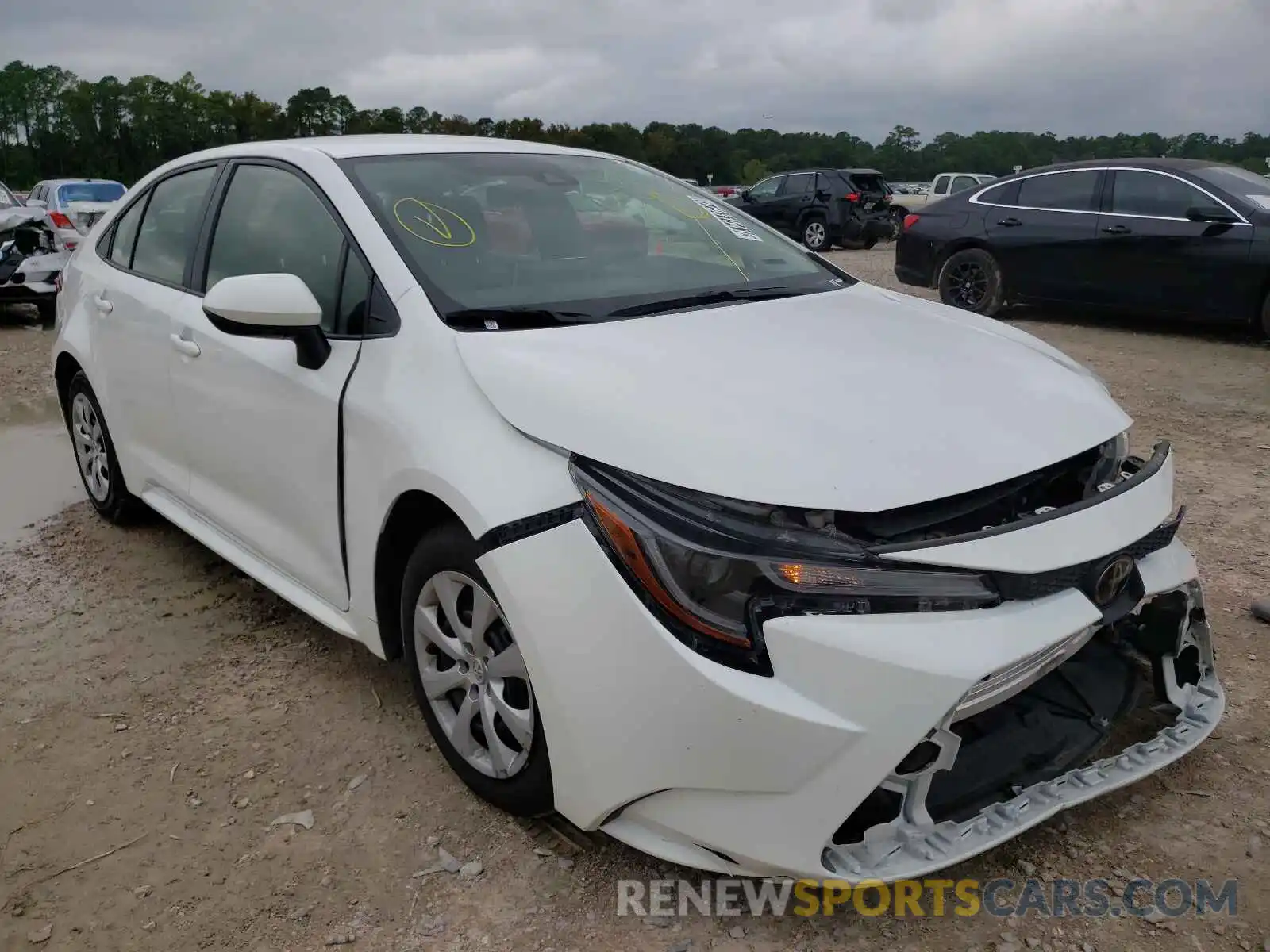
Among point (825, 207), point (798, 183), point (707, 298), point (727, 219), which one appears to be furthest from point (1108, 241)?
point (798, 183)

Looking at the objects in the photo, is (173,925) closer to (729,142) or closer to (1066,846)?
(1066,846)

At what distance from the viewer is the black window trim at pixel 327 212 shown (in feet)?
8.41

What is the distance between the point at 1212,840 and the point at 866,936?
0.87 metres

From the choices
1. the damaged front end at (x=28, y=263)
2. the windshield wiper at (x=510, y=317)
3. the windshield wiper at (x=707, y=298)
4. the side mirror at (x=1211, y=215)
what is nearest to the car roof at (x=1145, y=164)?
the side mirror at (x=1211, y=215)

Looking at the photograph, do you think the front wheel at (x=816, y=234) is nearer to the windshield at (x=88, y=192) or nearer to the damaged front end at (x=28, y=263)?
the windshield at (x=88, y=192)

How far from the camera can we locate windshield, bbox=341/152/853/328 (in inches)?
102

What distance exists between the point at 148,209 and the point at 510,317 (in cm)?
229

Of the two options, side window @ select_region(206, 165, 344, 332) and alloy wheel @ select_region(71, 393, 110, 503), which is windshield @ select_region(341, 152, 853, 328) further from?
alloy wheel @ select_region(71, 393, 110, 503)

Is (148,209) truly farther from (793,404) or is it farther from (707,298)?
(793,404)

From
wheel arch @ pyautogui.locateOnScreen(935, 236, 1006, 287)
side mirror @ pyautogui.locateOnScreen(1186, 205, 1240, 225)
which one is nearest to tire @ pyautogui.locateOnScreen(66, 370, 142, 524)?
wheel arch @ pyautogui.locateOnScreen(935, 236, 1006, 287)

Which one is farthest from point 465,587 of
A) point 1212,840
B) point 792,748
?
point 1212,840

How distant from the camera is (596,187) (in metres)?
3.22

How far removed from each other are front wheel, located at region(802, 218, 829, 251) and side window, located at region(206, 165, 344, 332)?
1720 cm

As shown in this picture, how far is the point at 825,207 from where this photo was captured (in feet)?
63.5
